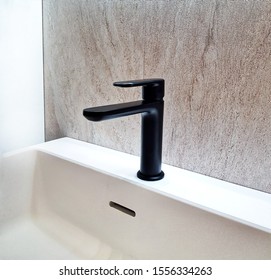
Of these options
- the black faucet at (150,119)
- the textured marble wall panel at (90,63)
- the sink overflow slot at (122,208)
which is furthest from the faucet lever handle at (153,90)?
the sink overflow slot at (122,208)

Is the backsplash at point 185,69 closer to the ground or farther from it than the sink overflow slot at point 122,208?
farther from it

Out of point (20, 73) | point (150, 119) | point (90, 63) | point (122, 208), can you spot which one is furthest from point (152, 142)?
point (20, 73)

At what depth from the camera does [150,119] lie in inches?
21.1

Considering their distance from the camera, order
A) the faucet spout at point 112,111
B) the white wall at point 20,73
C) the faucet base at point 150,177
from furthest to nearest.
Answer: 1. the white wall at point 20,73
2. the faucet base at point 150,177
3. the faucet spout at point 112,111

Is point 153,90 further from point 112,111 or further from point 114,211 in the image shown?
point 114,211

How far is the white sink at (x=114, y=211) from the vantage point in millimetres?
458

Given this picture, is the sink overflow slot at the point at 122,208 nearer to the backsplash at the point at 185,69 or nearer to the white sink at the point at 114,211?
the white sink at the point at 114,211

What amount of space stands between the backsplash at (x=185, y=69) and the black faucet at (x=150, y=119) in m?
0.07

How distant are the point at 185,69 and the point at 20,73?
0.45 meters

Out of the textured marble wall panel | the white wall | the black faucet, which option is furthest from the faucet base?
Answer: the white wall

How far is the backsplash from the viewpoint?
0.49 m

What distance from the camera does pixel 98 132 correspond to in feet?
2.42
